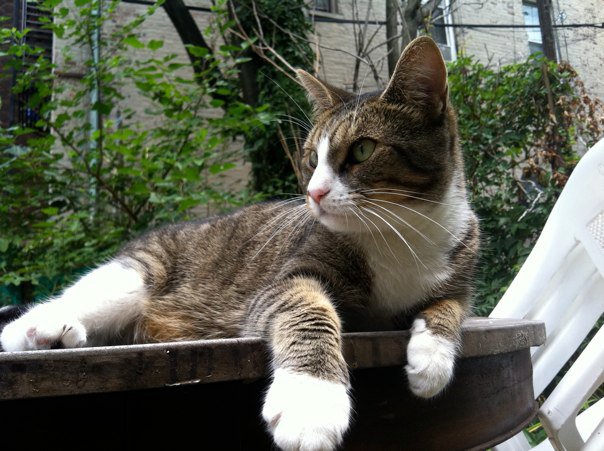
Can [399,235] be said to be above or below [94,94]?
below

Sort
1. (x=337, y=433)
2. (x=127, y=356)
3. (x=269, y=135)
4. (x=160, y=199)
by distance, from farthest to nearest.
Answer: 1. (x=269, y=135)
2. (x=160, y=199)
3. (x=337, y=433)
4. (x=127, y=356)

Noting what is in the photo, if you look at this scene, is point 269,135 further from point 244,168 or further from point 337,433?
point 337,433

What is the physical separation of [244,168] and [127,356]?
13.9ft

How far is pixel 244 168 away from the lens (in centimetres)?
488

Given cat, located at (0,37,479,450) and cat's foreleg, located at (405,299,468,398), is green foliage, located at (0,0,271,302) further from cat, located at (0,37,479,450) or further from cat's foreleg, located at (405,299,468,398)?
cat's foreleg, located at (405,299,468,398)

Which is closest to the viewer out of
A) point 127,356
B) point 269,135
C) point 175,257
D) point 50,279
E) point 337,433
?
point 127,356

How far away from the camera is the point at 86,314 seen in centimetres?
154

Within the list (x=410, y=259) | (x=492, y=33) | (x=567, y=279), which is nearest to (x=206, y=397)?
(x=410, y=259)

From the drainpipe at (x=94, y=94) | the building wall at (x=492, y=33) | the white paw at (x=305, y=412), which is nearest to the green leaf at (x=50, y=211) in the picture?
the drainpipe at (x=94, y=94)

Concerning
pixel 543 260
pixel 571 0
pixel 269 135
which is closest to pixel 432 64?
pixel 543 260

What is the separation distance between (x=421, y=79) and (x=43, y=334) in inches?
45.6

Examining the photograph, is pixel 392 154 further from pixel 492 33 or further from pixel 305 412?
pixel 492 33

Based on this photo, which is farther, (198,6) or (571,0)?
(198,6)

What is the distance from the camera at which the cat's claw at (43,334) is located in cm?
125
